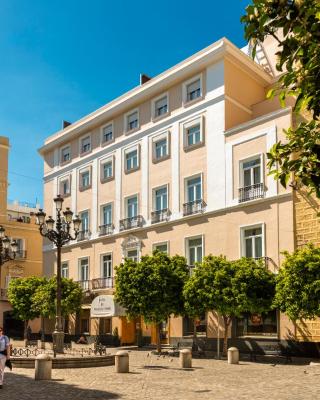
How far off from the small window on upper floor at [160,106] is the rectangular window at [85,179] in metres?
7.77

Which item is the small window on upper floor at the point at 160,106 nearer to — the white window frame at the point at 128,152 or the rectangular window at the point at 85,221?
the white window frame at the point at 128,152

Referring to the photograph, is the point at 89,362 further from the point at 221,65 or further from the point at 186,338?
the point at 221,65

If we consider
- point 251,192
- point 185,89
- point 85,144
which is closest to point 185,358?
point 251,192

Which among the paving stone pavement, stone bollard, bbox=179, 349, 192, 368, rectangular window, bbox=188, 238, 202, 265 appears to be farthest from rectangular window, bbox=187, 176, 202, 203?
stone bollard, bbox=179, 349, 192, 368

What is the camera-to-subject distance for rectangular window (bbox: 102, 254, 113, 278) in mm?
38553

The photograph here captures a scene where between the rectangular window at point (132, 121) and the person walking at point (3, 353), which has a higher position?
the rectangular window at point (132, 121)

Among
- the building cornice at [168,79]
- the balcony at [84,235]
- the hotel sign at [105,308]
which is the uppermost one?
the building cornice at [168,79]

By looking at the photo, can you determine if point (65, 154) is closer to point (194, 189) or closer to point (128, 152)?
point (128, 152)

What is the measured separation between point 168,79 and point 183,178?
20.0ft

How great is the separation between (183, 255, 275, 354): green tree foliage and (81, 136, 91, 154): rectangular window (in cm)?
1799

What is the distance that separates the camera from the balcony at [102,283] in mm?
37500

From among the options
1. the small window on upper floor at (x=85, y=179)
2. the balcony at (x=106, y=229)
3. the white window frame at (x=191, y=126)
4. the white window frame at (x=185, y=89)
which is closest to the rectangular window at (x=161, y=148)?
the white window frame at (x=191, y=126)

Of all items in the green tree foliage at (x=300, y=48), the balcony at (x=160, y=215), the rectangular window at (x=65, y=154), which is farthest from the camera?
the rectangular window at (x=65, y=154)

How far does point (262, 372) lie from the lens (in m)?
20.3
